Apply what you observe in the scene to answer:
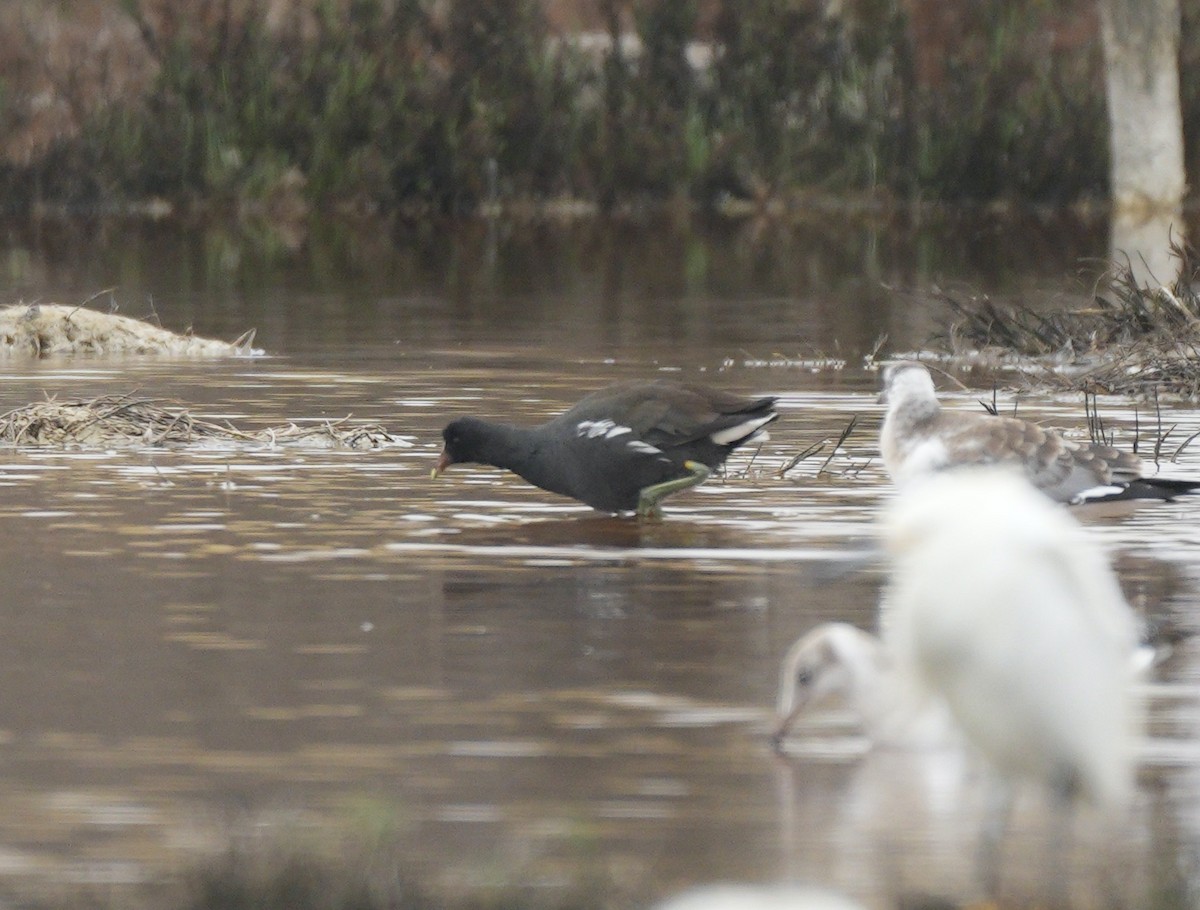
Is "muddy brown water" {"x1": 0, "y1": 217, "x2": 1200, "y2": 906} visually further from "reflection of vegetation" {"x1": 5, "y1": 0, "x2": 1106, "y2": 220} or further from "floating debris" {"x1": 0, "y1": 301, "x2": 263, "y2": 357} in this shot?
"reflection of vegetation" {"x1": 5, "y1": 0, "x2": 1106, "y2": 220}

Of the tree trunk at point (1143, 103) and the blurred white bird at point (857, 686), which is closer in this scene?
the blurred white bird at point (857, 686)

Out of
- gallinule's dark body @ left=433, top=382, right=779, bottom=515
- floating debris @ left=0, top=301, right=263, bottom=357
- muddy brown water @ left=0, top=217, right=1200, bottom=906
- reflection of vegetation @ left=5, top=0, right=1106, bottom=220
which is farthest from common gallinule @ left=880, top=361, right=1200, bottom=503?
reflection of vegetation @ left=5, top=0, right=1106, bottom=220

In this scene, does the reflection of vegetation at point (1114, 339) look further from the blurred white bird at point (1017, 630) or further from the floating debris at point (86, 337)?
the blurred white bird at point (1017, 630)

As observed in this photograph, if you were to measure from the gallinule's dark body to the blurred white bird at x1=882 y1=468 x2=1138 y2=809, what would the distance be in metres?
5.54

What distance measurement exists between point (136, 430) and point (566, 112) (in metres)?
28.3

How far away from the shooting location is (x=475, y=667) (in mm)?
7625

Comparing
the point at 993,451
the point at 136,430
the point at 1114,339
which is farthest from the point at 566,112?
the point at 993,451

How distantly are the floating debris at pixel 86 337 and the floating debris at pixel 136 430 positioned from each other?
4643mm

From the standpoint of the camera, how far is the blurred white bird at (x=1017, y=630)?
4602 millimetres

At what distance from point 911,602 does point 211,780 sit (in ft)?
6.81

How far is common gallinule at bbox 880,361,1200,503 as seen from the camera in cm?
950

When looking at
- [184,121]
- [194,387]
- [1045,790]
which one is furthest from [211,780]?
[184,121]

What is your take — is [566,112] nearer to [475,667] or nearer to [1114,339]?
[1114,339]

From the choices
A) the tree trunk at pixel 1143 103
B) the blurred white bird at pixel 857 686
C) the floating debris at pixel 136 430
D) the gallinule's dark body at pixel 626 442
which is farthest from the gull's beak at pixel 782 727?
the tree trunk at pixel 1143 103
